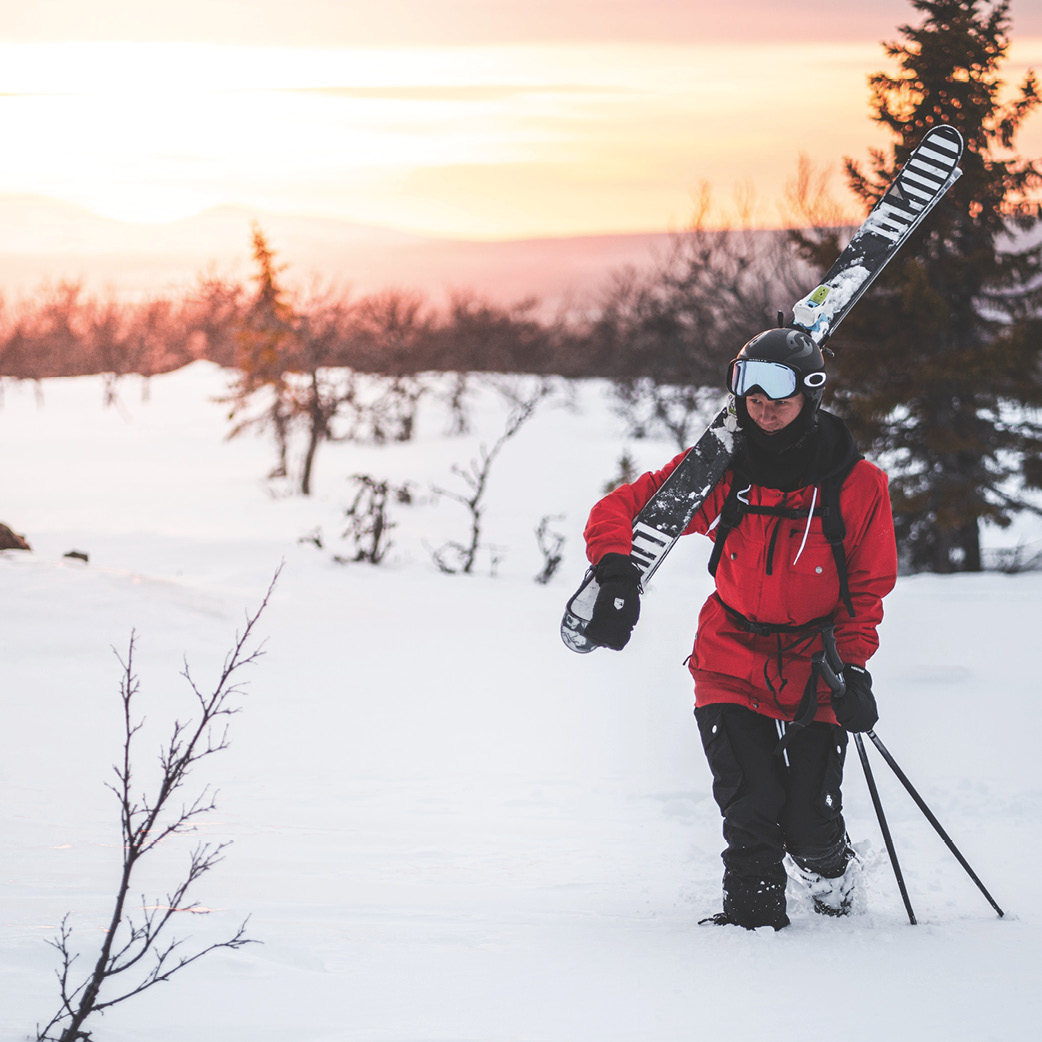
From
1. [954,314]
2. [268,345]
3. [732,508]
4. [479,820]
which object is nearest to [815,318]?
[732,508]

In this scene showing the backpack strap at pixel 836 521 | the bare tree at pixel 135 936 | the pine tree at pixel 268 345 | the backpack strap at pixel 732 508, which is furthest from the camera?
the pine tree at pixel 268 345

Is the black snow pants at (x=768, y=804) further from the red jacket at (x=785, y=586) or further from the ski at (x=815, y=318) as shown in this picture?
the ski at (x=815, y=318)

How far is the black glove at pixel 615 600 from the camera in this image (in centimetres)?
320

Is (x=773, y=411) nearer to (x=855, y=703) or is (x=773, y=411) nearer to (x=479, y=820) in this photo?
(x=855, y=703)

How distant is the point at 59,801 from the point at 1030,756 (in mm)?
4521

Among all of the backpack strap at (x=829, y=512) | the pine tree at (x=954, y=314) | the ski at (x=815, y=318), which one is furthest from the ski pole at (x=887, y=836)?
the pine tree at (x=954, y=314)

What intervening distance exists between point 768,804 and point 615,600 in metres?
0.74

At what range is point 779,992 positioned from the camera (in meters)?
2.62

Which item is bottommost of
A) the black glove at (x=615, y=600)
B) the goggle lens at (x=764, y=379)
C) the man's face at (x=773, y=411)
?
the black glove at (x=615, y=600)

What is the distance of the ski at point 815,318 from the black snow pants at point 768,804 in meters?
0.53

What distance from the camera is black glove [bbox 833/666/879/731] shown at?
3.06 meters

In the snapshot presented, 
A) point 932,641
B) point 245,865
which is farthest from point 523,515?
point 245,865

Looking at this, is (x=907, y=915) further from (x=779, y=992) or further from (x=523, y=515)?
(x=523, y=515)

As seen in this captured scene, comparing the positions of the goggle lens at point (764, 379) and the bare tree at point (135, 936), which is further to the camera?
the goggle lens at point (764, 379)
